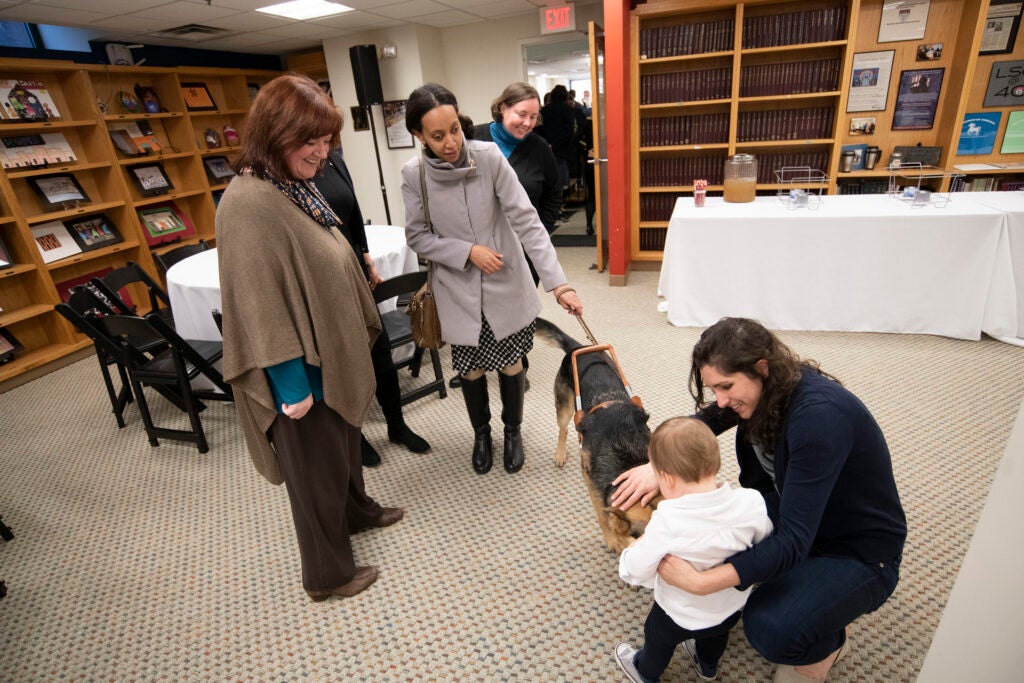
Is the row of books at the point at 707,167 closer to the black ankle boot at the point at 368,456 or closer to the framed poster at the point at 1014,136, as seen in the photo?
the framed poster at the point at 1014,136

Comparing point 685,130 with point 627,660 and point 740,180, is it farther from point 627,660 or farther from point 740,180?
point 627,660

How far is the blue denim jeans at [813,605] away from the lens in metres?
1.10

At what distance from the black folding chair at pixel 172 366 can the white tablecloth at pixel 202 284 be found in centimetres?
9

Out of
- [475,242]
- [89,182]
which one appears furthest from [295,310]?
[89,182]

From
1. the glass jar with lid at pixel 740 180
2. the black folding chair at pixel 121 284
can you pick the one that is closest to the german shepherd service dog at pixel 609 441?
the glass jar with lid at pixel 740 180

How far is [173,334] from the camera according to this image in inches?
90.2

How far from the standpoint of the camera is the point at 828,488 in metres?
1.04

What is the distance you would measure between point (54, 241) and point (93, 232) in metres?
0.31

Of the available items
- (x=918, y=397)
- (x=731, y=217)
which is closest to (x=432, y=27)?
(x=731, y=217)

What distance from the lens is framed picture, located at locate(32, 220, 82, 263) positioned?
387 cm

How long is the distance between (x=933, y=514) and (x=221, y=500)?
2.73 metres

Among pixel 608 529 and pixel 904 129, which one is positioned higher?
pixel 904 129

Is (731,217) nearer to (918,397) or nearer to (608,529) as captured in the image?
(918,397)

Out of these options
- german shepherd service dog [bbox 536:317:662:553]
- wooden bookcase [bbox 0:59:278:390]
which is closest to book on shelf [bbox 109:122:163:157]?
wooden bookcase [bbox 0:59:278:390]
